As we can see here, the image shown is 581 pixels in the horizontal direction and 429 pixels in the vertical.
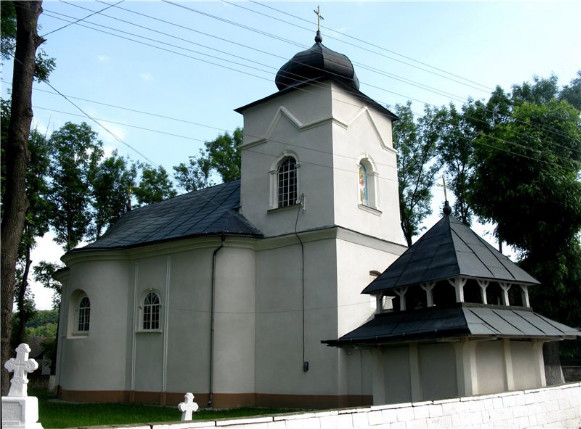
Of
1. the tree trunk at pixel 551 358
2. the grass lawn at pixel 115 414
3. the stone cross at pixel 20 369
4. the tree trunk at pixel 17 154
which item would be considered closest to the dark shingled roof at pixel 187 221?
the grass lawn at pixel 115 414

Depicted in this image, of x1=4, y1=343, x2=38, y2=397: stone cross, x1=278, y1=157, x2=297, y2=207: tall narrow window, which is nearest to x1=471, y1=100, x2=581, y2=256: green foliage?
x1=278, y1=157, x2=297, y2=207: tall narrow window

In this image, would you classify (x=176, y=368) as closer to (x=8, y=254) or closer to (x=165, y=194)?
(x=8, y=254)

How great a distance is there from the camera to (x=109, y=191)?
33.0m

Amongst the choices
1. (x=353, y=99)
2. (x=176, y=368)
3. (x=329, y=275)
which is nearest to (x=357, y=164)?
(x=353, y=99)

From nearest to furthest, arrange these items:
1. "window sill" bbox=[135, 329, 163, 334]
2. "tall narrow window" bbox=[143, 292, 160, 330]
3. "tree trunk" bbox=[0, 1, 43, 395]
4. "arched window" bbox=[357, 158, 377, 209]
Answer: "tree trunk" bbox=[0, 1, 43, 395] < "window sill" bbox=[135, 329, 163, 334] < "arched window" bbox=[357, 158, 377, 209] < "tall narrow window" bbox=[143, 292, 160, 330]

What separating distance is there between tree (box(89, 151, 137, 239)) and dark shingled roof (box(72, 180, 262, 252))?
329 inches

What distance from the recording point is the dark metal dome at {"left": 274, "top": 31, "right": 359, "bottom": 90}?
60.9 feet

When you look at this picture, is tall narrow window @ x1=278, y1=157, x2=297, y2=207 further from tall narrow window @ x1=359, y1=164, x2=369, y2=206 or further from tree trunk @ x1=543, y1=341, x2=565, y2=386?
tree trunk @ x1=543, y1=341, x2=565, y2=386

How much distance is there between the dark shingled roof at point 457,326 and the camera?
11148 millimetres

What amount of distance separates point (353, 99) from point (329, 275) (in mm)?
6131

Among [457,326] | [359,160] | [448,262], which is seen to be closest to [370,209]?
[359,160]

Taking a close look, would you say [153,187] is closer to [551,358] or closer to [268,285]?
[268,285]

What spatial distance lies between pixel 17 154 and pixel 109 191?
23.8 metres

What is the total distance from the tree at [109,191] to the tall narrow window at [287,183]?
16.6 metres
